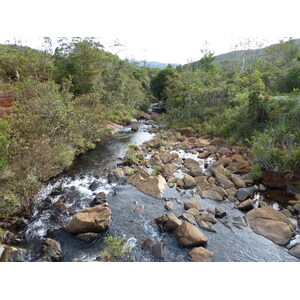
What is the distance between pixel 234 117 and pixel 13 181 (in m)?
10.2

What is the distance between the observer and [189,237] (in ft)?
13.0

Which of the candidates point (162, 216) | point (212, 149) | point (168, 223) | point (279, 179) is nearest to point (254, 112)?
point (212, 149)

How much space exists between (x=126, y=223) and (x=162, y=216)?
82 cm

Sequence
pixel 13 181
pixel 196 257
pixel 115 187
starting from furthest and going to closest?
pixel 115 187 → pixel 13 181 → pixel 196 257

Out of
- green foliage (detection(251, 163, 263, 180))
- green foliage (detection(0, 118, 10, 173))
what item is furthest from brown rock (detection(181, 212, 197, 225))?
green foliage (detection(0, 118, 10, 173))

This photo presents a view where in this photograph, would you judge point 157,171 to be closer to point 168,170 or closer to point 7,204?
point 168,170

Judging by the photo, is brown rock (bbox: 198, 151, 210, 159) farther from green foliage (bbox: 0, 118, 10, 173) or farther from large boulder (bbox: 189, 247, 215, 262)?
green foliage (bbox: 0, 118, 10, 173)

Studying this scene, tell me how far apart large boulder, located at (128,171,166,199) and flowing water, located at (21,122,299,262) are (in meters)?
0.16

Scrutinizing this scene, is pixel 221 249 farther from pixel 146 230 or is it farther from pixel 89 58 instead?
pixel 89 58

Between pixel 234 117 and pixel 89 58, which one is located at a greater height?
pixel 89 58

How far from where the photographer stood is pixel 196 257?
364cm

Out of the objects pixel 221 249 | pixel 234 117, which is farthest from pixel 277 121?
pixel 221 249

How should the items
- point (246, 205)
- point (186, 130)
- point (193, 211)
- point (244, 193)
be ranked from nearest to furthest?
point (193, 211), point (246, 205), point (244, 193), point (186, 130)

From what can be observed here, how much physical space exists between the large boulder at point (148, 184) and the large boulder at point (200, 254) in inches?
85.4
